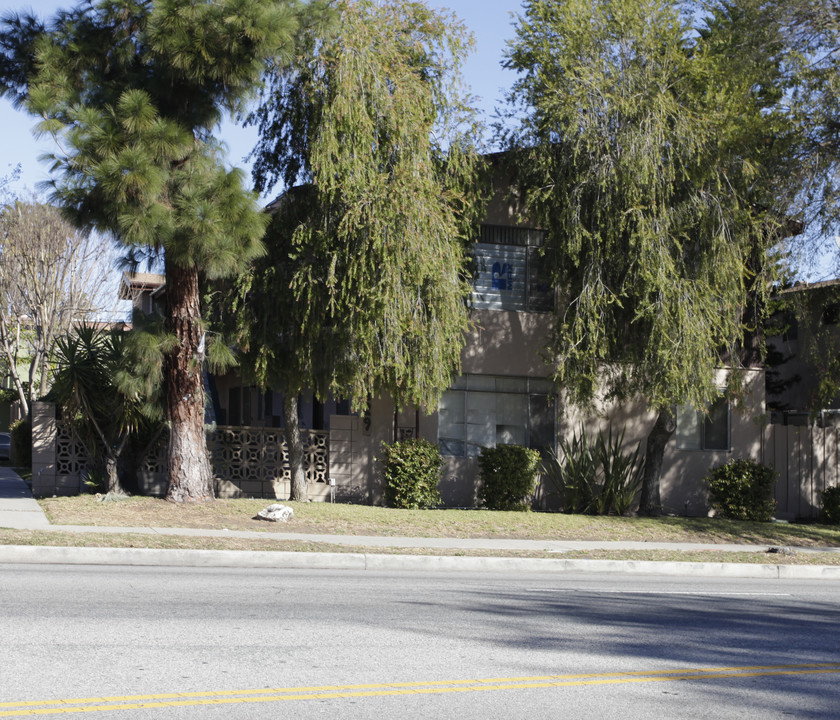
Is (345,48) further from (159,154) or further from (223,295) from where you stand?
(223,295)

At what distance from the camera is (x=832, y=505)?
20.9 meters

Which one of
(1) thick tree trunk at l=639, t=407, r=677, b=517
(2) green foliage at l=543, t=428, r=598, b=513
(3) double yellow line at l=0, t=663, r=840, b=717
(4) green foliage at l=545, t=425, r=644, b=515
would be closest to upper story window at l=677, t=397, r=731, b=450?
(1) thick tree trunk at l=639, t=407, r=677, b=517

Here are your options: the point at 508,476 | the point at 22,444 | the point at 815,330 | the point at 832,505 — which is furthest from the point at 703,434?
the point at 22,444

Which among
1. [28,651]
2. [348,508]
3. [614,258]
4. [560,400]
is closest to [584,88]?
[614,258]

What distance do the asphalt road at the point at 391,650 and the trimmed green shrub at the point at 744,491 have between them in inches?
368

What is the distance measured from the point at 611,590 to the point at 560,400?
9.62 meters

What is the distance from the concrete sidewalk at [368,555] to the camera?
1202 cm

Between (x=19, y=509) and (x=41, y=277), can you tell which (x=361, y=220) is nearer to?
(x=19, y=509)

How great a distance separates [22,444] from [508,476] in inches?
708

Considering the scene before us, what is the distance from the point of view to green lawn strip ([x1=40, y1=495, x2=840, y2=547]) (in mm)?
15242

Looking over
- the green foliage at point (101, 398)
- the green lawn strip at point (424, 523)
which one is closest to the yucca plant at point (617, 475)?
the green lawn strip at point (424, 523)


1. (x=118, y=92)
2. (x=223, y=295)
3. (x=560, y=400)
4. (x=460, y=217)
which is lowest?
(x=560, y=400)

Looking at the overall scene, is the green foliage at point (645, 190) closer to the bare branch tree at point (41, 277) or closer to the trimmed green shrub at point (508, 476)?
the trimmed green shrub at point (508, 476)

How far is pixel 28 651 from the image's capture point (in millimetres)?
6547
